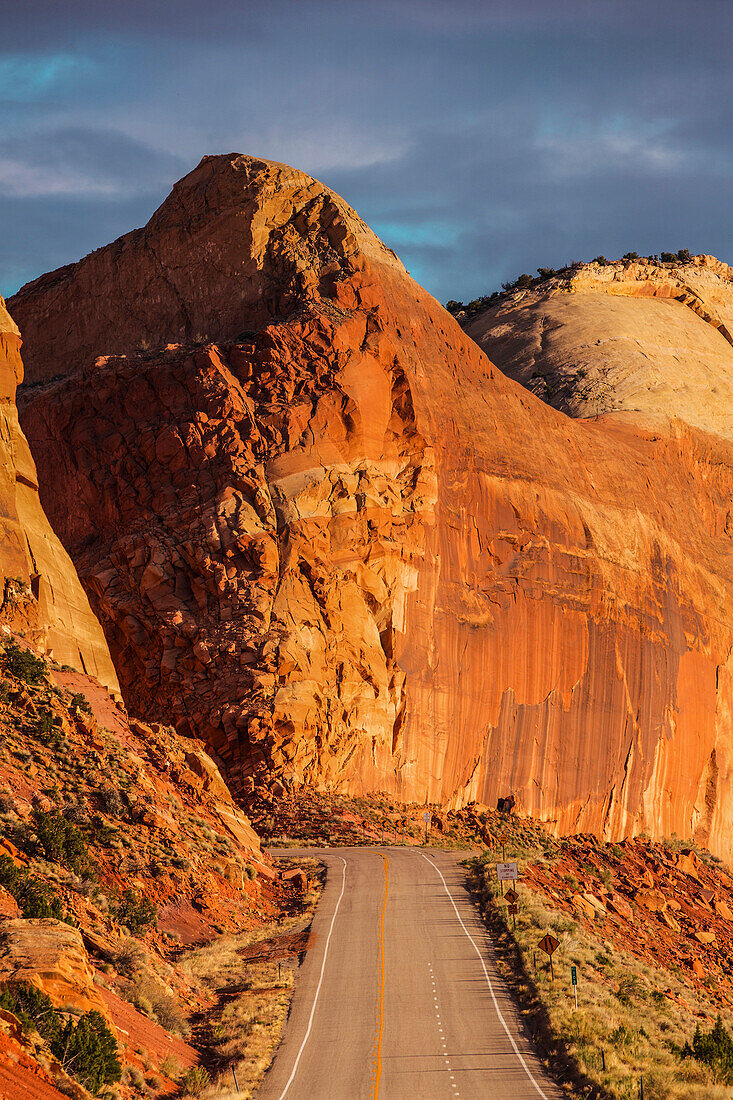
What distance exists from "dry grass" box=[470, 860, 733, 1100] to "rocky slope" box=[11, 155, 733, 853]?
13.1 metres

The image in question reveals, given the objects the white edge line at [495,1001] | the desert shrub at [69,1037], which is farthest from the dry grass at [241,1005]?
the white edge line at [495,1001]

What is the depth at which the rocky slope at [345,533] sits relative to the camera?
144 feet

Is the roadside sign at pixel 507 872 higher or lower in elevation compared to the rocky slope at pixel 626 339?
lower

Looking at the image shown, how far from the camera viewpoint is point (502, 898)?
30031 millimetres

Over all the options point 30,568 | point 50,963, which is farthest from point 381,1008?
point 30,568

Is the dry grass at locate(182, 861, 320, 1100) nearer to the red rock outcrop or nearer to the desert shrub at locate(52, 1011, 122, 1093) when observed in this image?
the desert shrub at locate(52, 1011, 122, 1093)

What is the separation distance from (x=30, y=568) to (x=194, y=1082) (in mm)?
13739

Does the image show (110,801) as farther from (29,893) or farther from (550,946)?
(550,946)

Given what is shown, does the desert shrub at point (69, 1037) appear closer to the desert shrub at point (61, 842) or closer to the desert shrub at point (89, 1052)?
the desert shrub at point (89, 1052)

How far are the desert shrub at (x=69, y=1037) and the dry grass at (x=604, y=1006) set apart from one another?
7.96 m

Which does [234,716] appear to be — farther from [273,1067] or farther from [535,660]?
[273,1067]

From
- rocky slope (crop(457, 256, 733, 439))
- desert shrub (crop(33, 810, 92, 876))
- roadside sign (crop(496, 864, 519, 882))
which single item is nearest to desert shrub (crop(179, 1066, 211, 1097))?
desert shrub (crop(33, 810, 92, 876))

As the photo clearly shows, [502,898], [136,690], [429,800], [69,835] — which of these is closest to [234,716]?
[136,690]

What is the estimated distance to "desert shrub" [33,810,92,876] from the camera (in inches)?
857
